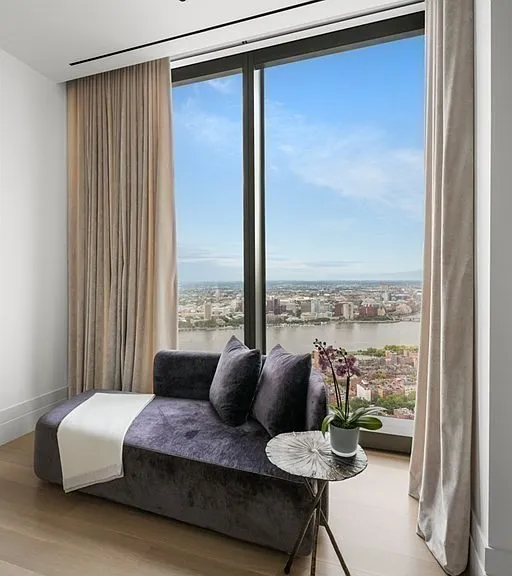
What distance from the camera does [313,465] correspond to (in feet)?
4.97

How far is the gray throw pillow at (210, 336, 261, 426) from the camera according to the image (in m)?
2.24

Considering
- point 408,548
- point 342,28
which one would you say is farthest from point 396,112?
point 408,548

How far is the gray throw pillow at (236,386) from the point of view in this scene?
2.24 meters

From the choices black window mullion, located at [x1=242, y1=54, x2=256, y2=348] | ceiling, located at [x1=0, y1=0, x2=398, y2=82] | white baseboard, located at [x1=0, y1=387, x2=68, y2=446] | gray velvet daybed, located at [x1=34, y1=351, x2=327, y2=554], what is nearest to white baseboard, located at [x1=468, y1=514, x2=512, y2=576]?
gray velvet daybed, located at [x1=34, y1=351, x2=327, y2=554]

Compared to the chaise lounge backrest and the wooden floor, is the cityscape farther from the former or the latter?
the wooden floor

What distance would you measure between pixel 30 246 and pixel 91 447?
5.58ft

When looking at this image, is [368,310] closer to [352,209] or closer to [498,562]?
[352,209]

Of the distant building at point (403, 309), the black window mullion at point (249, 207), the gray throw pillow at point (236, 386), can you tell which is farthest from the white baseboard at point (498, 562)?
the black window mullion at point (249, 207)

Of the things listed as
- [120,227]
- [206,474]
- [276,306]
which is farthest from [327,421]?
[120,227]

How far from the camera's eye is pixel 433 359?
189cm

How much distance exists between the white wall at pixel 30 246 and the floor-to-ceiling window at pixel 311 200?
3.30 ft

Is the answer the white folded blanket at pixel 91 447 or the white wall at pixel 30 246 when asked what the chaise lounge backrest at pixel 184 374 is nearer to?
the white folded blanket at pixel 91 447

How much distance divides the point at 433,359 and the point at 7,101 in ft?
10.5

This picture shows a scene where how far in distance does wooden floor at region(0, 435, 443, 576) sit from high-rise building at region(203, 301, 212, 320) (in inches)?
57.4
